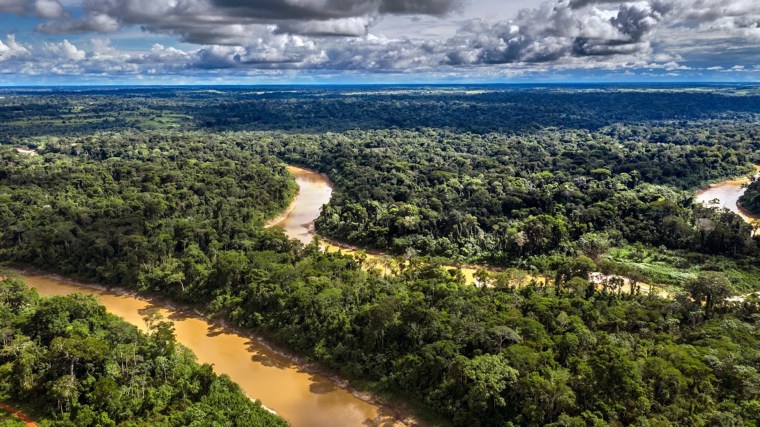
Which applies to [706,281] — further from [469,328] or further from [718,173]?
[718,173]

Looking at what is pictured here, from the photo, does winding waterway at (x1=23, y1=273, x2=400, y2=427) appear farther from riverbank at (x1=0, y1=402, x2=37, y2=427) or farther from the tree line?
riverbank at (x1=0, y1=402, x2=37, y2=427)

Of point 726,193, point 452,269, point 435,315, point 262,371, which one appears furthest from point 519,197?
→ point 262,371

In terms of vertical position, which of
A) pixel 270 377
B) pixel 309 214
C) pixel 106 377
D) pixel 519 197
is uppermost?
pixel 106 377

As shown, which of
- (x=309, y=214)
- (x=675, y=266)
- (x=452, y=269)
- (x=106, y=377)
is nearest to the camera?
(x=106, y=377)

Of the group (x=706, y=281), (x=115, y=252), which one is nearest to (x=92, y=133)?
(x=115, y=252)

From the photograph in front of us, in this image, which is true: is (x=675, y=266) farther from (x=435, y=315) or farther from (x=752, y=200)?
(x=752, y=200)

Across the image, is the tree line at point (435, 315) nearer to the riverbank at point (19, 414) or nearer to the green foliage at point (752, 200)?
the riverbank at point (19, 414)

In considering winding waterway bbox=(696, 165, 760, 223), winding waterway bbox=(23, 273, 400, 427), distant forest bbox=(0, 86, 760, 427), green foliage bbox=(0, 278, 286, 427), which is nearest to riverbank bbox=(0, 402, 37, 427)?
green foliage bbox=(0, 278, 286, 427)
